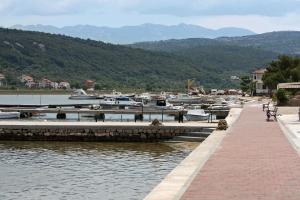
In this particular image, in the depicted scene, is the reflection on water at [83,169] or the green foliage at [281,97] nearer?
the reflection on water at [83,169]

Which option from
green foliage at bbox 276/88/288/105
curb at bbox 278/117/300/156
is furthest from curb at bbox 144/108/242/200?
green foliage at bbox 276/88/288/105

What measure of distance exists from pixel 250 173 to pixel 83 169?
32.6ft

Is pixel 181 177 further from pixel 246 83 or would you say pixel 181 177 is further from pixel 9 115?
pixel 246 83

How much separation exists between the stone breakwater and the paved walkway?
11393 mm

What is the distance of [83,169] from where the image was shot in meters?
26.7

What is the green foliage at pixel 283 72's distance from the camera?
10550 centimetres

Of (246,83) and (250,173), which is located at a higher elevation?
(246,83)

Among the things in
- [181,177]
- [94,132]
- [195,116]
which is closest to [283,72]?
[195,116]

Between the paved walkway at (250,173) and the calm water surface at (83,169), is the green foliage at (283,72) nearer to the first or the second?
the calm water surface at (83,169)

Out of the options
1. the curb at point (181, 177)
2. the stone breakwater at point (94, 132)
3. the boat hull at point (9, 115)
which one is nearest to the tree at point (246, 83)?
the boat hull at point (9, 115)

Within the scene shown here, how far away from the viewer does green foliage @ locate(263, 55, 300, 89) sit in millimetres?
105500

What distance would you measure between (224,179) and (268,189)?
1.87 metres

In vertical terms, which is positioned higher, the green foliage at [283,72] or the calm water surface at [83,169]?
the green foliage at [283,72]

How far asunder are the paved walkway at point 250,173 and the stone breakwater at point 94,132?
37.4 ft
